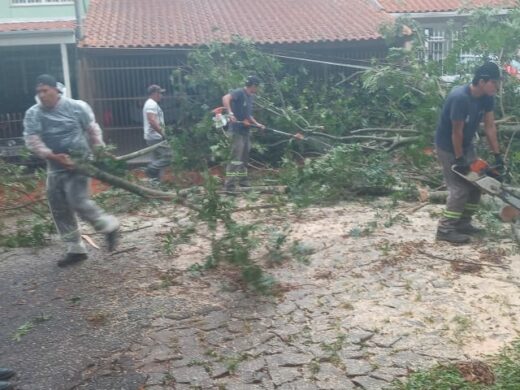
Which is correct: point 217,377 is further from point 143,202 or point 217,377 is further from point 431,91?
point 431,91

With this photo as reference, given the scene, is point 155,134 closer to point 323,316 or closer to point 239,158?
point 239,158

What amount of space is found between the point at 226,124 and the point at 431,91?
305 centimetres

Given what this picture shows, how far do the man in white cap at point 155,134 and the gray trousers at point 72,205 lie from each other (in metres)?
3.00

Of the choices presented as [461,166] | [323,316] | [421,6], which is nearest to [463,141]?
[461,166]

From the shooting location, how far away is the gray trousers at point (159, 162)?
8555 mm

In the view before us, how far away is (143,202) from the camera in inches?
276

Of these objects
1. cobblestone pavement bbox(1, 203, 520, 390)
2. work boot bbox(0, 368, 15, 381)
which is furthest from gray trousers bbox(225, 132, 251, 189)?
work boot bbox(0, 368, 15, 381)

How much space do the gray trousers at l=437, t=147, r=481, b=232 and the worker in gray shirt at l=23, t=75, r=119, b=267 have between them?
113 inches

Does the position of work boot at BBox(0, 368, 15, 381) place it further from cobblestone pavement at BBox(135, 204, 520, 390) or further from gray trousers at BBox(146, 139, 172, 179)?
gray trousers at BBox(146, 139, 172, 179)

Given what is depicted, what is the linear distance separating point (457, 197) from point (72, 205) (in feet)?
Answer: 10.8

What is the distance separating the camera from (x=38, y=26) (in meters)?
13.9

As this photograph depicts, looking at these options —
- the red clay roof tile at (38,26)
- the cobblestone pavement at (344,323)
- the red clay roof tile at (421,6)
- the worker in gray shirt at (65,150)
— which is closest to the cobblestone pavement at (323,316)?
the cobblestone pavement at (344,323)

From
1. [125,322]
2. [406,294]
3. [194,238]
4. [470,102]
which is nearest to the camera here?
[125,322]

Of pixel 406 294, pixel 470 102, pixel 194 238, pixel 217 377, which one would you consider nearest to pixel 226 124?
pixel 194 238
